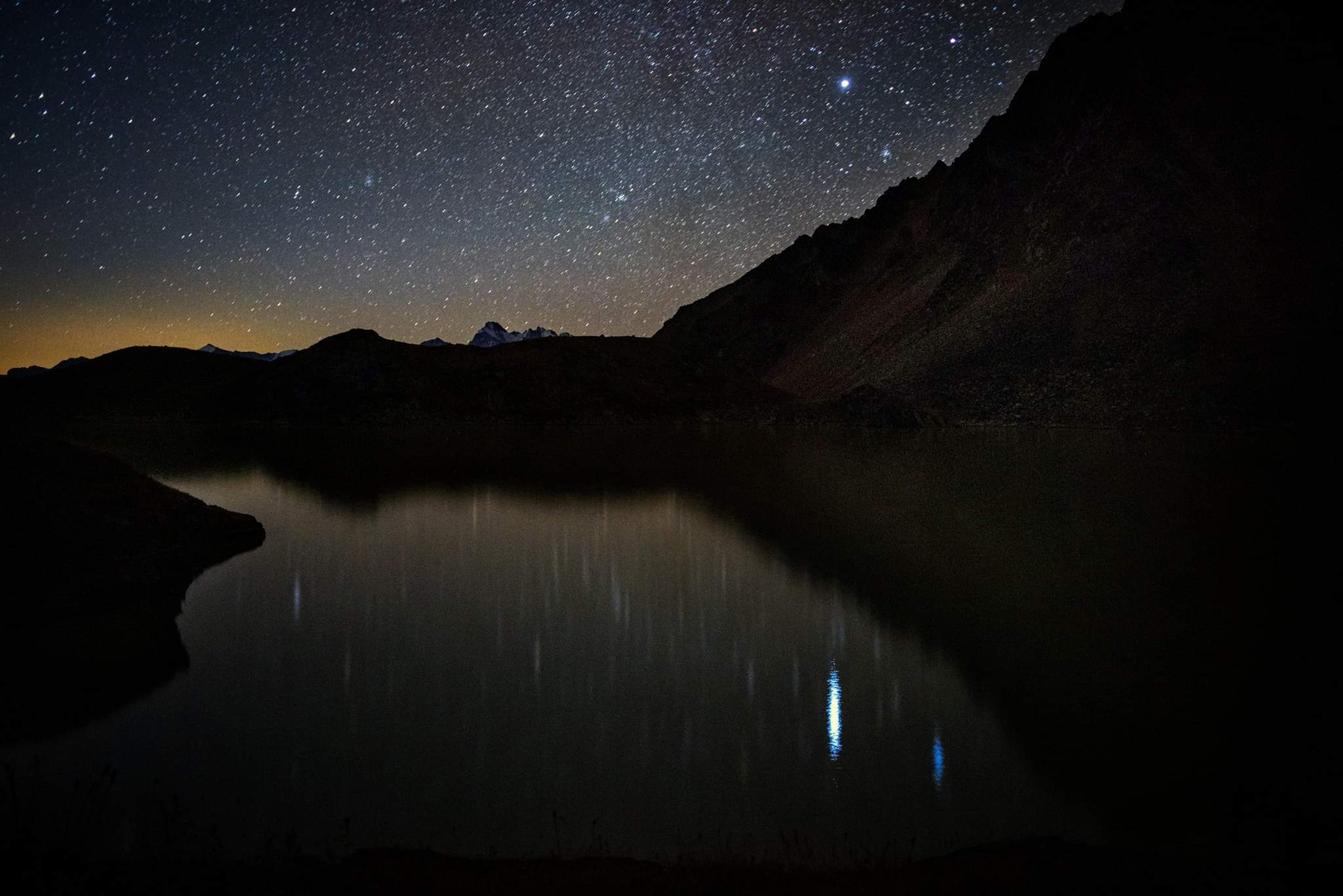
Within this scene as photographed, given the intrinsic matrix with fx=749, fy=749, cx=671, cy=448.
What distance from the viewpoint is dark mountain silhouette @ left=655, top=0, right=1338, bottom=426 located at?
66.0 meters

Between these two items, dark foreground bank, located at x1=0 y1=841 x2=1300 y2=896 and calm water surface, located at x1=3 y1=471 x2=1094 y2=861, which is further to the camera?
calm water surface, located at x1=3 y1=471 x2=1094 y2=861

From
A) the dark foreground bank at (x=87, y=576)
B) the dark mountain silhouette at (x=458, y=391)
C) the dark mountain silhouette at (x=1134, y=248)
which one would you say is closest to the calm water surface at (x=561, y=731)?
the dark foreground bank at (x=87, y=576)

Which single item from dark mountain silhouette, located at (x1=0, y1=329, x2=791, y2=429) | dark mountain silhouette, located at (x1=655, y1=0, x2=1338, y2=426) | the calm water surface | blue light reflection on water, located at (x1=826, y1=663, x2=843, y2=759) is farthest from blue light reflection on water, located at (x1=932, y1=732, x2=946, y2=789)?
dark mountain silhouette, located at (x1=0, y1=329, x2=791, y2=429)

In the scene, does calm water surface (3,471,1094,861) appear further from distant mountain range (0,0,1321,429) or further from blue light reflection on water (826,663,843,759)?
distant mountain range (0,0,1321,429)

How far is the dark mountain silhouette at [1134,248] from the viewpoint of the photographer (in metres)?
66.0

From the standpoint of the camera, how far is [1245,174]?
264ft

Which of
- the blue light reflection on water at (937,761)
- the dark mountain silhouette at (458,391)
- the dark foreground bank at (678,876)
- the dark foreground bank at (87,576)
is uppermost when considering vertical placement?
the dark mountain silhouette at (458,391)

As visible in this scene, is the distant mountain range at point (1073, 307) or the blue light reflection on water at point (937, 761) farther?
the distant mountain range at point (1073, 307)

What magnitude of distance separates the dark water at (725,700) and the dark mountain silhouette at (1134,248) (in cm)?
5862

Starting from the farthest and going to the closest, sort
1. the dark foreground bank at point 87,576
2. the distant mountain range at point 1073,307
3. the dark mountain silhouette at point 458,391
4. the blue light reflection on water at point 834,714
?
the dark mountain silhouette at point 458,391 < the distant mountain range at point 1073,307 < the dark foreground bank at point 87,576 < the blue light reflection on water at point 834,714

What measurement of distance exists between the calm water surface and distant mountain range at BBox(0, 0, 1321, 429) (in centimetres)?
6415

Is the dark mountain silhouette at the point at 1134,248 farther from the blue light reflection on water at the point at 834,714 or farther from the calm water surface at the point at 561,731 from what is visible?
the blue light reflection on water at the point at 834,714

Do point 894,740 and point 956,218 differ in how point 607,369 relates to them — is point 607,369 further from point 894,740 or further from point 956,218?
point 894,740

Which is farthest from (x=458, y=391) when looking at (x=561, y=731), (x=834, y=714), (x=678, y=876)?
(x=678, y=876)
